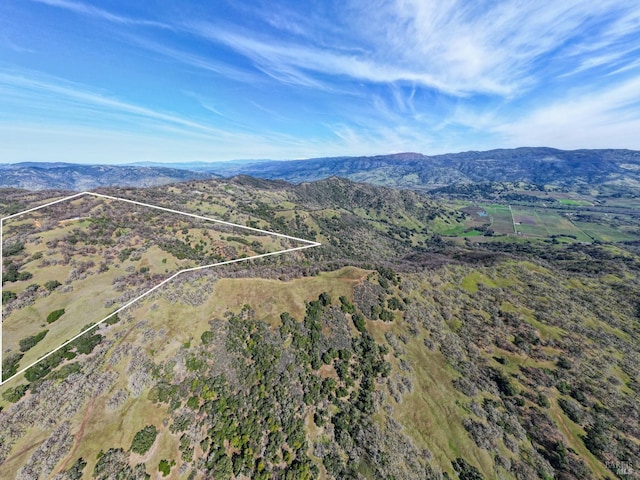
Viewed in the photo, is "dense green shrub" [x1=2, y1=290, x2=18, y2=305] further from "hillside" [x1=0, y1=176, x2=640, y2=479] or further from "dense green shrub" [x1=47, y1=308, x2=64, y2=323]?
"hillside" [x1=0, y1=176, x2=640, y2=479]

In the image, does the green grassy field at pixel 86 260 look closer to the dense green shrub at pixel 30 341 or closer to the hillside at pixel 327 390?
the dense green shrub at pixel 30 341

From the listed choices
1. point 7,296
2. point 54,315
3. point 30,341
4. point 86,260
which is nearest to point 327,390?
point 30,341

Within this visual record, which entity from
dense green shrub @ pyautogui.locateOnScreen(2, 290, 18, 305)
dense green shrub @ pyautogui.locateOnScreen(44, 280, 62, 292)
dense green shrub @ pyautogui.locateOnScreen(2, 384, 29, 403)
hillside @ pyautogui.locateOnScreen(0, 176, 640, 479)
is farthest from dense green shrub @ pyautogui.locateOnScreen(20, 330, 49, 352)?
dense green shrub @ pyautogui.locateOnScreen(44, 280, 62, 292)

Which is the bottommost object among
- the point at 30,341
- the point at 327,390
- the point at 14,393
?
the point at 327,390

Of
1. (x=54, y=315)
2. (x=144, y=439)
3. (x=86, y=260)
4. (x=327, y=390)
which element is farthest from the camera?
(x=86, y=260)

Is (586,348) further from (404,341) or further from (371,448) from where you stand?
(371,448)

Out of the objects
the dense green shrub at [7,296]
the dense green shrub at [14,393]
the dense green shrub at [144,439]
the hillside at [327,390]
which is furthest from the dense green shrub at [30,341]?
the dense green shrub at [144,439]

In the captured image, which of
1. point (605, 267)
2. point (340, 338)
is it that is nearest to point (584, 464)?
point (340, 338)

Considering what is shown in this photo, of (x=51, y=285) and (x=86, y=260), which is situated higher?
(x=86, y=260)

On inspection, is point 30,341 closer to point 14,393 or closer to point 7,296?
point 14,393
